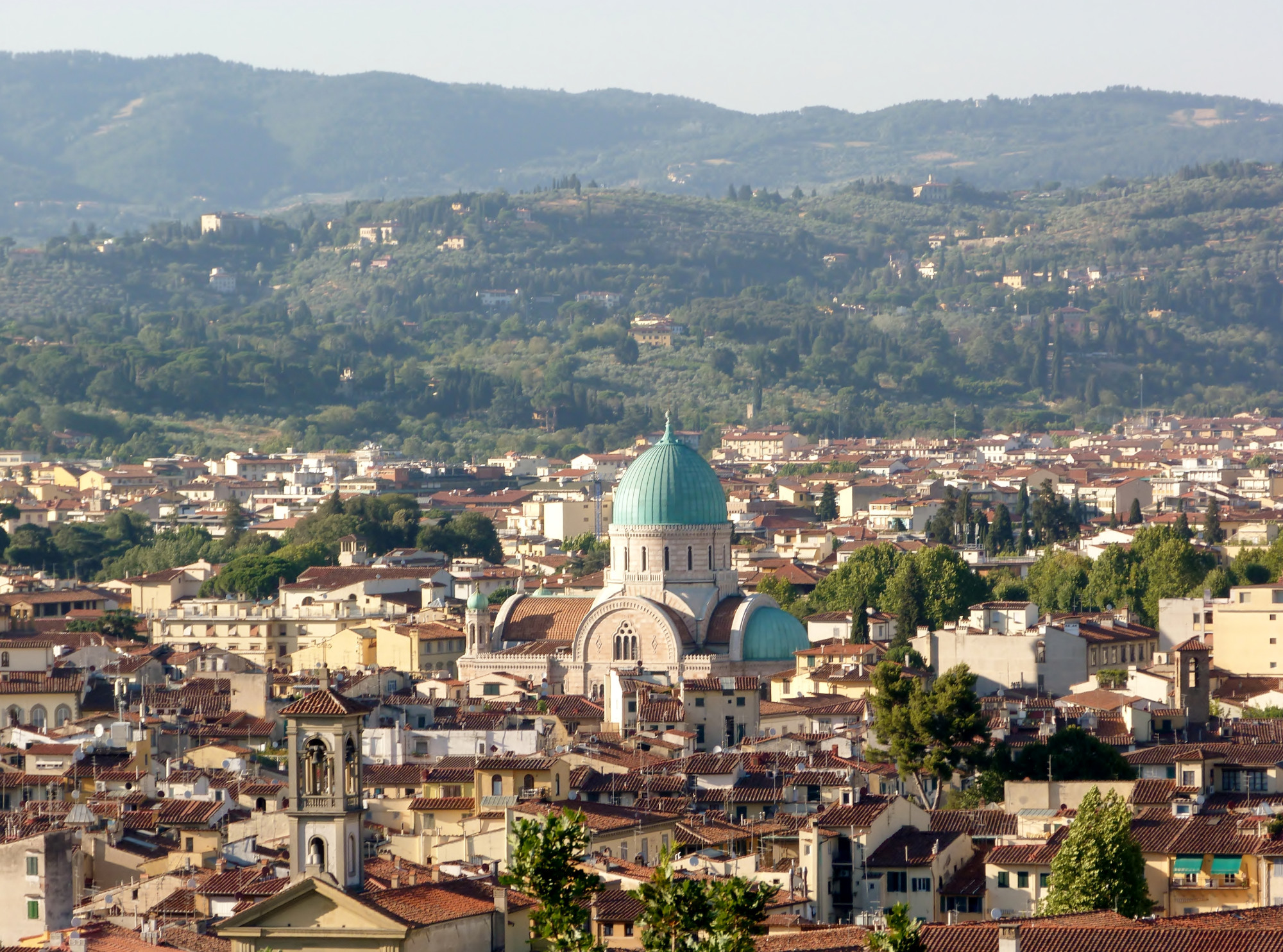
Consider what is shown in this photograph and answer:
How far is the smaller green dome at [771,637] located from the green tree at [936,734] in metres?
17.6

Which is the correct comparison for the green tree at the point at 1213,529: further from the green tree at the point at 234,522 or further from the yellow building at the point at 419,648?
the green tree at the point at 234,522

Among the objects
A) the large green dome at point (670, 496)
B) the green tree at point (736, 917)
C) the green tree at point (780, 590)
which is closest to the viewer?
the green tree at point (736, 917)

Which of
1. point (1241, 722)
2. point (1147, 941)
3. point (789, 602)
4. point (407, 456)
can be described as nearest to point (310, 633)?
point (789, 602)

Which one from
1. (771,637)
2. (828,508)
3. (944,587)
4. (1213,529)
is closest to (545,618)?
(771,637)

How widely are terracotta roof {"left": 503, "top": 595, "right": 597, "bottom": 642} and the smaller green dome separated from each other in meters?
3.73

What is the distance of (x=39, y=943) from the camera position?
94.1ft

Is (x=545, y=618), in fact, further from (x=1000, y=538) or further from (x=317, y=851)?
(x=1000, y=538)

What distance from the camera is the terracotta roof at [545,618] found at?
212 feet

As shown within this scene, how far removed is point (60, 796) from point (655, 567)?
2460 centimetres

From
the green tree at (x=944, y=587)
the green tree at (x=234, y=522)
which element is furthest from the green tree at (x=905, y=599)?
the green tree at (x=234, y=522)

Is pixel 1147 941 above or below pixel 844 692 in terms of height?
above

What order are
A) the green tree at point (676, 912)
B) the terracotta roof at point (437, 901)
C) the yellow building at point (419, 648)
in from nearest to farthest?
the green tree at point (676, 912) → the terracotta roof at point (437, 901) → the yellow building at point (419, 648)

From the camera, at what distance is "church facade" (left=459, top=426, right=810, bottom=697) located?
62.0 metres

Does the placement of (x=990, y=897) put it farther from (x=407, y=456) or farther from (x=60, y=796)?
(x=407, y=456)
